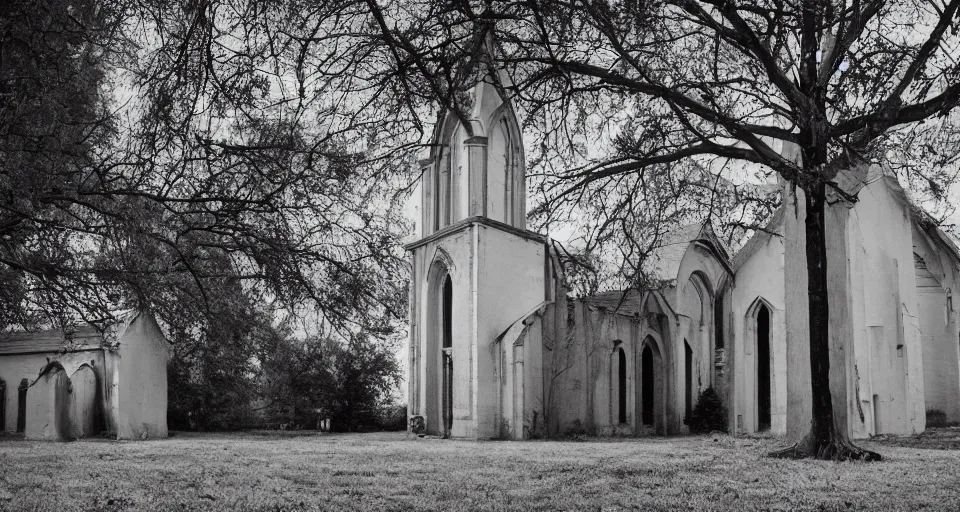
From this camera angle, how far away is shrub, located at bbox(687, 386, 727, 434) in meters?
28.5

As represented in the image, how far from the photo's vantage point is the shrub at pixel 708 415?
28.5 metres

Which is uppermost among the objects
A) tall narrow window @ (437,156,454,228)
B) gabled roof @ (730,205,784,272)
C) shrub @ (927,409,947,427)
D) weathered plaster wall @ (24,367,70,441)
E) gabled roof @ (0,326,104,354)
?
tall narrow window @ (437,156,454,228)

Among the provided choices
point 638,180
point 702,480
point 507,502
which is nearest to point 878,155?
point 638,180

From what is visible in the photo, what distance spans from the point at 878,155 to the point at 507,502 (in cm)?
913

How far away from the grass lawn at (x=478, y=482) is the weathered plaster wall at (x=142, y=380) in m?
9.35

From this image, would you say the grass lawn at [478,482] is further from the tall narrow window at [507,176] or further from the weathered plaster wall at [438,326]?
the tall narrow window at [507,176]

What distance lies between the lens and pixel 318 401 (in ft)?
104

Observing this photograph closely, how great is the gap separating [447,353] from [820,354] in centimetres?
1404

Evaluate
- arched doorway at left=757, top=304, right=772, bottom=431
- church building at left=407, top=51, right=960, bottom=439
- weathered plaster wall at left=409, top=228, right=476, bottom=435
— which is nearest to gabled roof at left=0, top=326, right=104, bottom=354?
weathered plaster wall at left=409, top=228, right=476, bottom=435

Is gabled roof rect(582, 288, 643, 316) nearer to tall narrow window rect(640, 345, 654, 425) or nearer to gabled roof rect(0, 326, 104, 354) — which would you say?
tall narrow window rect(640, 345, 654, 425)

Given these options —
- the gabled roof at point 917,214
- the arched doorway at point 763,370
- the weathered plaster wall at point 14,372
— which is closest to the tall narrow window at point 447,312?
the arched doorway at point 763,370

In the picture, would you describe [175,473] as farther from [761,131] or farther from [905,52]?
[905,52]

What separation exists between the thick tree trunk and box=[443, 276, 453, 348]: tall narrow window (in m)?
13.8

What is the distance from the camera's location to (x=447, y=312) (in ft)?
85.9
